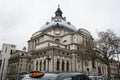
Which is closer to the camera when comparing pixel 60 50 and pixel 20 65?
pixel 60 50

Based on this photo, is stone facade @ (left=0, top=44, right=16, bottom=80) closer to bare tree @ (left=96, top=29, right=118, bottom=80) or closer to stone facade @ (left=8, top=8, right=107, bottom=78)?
stone facade @ (left=8, top=8, right=107, bottom=78)

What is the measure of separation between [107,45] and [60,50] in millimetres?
17131

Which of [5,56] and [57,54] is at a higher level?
Answer: [5,56]

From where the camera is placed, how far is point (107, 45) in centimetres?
3428

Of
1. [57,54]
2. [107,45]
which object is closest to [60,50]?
[57,54]

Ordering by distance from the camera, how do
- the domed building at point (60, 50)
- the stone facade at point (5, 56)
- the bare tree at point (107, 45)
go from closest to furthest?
the bare tree at point (107, 45)
the domed building at point (60, 50)
the stone facade at point (5, 56)

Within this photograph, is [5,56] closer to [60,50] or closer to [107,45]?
[60,50]

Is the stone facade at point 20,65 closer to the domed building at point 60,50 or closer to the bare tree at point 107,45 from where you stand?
the domed building at point 60,50

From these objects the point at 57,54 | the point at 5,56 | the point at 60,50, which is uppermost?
the point at 60,50

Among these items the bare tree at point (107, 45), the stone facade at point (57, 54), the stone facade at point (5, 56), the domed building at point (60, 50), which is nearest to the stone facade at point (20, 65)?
the stone facade at point (57, 54)

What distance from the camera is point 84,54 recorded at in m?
37.5

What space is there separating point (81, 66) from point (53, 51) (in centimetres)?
1119

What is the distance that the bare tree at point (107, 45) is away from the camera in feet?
111

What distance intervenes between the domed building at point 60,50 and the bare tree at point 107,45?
7.02 feet
